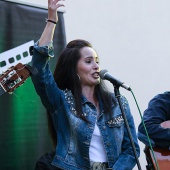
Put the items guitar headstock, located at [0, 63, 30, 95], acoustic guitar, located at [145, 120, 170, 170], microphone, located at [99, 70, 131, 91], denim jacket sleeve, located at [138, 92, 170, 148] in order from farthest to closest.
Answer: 1. denim jacket sleeve, located at [138, 92, 170, 148]
2. acoustic guitar, located at [145, 120, 170, 170]
3. guitar headstock, located at [0, 63, 30, 95]
4. microphone, located at [99, 70, 131, 91]

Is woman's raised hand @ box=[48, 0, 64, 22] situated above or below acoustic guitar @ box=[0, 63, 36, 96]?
above

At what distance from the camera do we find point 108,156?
7.25 feet

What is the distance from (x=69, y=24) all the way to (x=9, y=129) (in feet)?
4.63

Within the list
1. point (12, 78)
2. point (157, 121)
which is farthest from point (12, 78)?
point (157, 121)

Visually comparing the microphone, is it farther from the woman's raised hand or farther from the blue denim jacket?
the woman's raised hand

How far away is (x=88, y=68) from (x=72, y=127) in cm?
35

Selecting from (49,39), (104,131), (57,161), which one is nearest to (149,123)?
(104,131)

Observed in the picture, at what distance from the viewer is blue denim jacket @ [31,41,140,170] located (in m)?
2.12

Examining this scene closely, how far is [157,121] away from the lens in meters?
2.85

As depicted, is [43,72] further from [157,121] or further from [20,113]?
[157,121]

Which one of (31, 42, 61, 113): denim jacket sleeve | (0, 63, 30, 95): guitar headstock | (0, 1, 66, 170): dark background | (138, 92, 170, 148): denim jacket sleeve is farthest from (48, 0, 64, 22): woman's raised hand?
(138, 92, 170, 148): denim jacket sleeve

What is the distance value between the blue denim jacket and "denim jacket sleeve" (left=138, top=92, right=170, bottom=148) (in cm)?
50

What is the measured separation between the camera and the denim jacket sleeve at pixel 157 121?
2.77 meters

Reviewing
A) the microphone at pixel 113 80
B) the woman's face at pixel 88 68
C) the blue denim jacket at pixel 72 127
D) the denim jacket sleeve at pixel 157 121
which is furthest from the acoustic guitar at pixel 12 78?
the denim jacket sleeve at pixel 157 121
